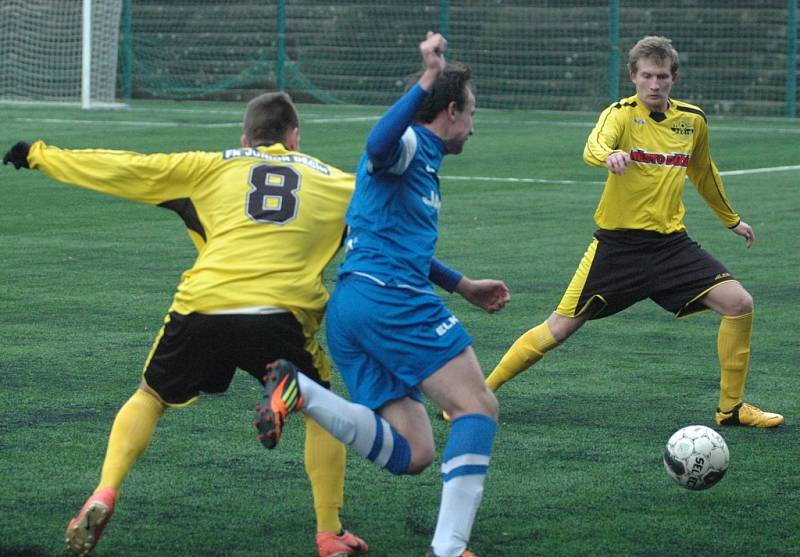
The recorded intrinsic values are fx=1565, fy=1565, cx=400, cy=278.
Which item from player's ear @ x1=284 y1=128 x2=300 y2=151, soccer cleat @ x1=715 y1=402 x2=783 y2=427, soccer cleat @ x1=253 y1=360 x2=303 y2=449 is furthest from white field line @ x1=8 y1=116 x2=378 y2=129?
soccer cleat @ x1=253 y1=360 x2=303 y2=449

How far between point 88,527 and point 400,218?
1.31m

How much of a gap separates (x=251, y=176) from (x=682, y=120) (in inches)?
110

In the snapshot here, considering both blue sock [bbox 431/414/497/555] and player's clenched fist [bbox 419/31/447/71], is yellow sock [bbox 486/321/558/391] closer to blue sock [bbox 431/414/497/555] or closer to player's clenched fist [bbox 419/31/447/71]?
blue sock [bbox 431/414/497/555]

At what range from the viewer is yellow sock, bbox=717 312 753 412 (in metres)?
6.83

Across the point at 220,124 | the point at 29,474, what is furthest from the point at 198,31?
the point at 29,474

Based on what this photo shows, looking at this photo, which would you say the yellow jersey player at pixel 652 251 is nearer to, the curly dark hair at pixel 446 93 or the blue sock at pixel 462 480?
the curly dark hair at pixel 446 93

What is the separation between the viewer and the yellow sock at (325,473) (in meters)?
4.91

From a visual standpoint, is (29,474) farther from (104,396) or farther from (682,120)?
(682,120)

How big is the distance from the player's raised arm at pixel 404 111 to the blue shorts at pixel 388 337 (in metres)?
0.45

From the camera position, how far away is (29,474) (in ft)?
18.9

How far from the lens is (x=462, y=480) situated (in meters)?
4.57

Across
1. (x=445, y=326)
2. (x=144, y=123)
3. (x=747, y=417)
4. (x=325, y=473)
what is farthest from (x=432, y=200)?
(x=144, y=123)

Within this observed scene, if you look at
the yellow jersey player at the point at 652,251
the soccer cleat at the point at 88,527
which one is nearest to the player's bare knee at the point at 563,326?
the yellow jersey player at the point at 652,251

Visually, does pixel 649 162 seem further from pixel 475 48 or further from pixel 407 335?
pixel 475 48
